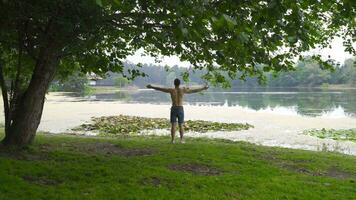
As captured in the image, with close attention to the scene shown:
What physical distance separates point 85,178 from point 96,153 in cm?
275

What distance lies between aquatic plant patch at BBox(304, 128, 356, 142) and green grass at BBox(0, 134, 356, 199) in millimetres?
8841

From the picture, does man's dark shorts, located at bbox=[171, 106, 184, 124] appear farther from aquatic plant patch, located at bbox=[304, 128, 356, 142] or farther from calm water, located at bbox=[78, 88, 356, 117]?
calm water, located at bbox=[78, 88, 356, 117]

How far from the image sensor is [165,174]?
774 cm

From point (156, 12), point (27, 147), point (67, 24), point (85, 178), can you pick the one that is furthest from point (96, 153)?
point (156, 12)

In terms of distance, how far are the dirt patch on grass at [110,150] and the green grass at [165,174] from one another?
0.02 meters

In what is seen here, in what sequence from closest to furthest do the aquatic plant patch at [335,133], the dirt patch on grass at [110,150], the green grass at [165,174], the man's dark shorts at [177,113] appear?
the green grass at [165,174] < the dirt patch on grass at [110,150] < the man's dark shorts at [177,113] < the aquatic plant patch at [335,133]

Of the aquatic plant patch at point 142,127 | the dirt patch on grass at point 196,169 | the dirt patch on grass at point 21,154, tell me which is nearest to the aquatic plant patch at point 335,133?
the aquatic plant patch at point 142,127

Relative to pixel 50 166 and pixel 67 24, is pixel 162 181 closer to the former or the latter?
pixel 50 166

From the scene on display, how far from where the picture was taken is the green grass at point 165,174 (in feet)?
21.8

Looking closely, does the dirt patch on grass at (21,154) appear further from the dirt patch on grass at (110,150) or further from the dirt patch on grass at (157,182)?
the dirt patch on grass at (157,182)

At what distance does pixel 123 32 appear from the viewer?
912cm

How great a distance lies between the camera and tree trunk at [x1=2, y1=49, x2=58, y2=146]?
9.64 metres

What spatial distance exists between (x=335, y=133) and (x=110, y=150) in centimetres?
1389

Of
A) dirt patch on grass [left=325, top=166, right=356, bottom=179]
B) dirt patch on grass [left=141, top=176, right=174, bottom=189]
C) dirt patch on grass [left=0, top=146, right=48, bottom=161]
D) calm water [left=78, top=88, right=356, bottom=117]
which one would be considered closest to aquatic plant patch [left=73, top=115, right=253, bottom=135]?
dirt patch on grass [left=0, top=146, right=48, bottom=161]
